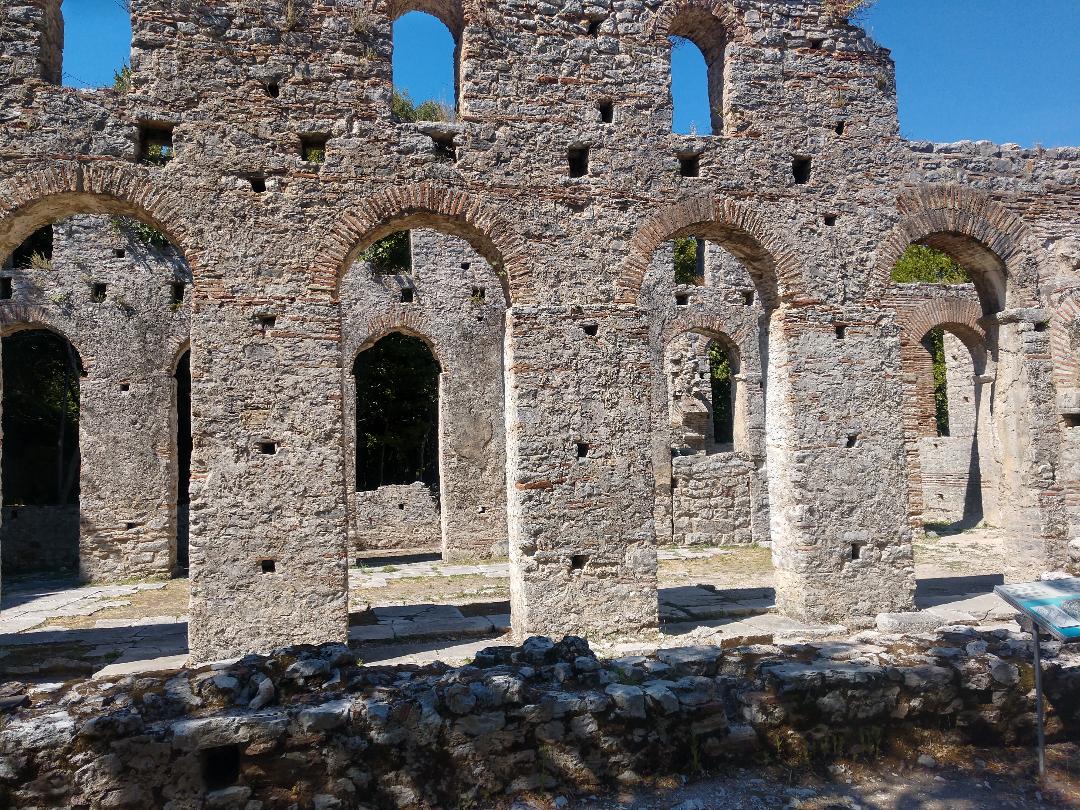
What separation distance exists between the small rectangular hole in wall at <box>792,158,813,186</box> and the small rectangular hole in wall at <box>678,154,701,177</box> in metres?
1.19

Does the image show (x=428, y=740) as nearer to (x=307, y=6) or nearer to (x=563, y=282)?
(x=563, y=282)

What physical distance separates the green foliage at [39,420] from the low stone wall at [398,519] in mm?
7454

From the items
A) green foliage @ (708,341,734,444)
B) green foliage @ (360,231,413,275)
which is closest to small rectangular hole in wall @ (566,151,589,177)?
green foliage @ (360,231,413,275)

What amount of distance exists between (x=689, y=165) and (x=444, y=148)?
281cm

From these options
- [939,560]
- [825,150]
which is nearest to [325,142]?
[825,150]

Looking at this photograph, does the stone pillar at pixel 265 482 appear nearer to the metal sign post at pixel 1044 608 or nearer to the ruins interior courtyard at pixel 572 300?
the ruins interior courtyard at pixel 572 300

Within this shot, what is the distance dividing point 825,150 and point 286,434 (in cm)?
689

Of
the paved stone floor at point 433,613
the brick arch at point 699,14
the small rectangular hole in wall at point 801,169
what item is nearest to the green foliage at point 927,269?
the paved stone floor at point 433,613

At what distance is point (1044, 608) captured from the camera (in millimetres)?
4480

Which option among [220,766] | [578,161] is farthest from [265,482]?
[578,161]

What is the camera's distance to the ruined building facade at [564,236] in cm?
746

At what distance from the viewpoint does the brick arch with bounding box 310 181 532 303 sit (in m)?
7.76

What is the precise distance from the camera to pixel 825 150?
29.3ft

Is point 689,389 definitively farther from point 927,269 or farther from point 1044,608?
point 927,269
